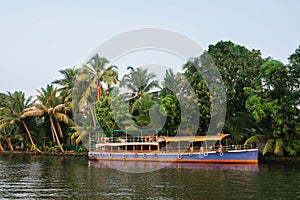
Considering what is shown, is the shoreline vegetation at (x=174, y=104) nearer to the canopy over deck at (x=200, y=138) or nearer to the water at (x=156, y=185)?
the canopy over deck at (x=200, y=138)

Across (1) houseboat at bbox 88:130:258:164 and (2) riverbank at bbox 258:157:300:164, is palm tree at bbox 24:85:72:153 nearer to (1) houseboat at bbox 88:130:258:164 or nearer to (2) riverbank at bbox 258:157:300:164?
(1) houseboat at bbox 88:130:258:164

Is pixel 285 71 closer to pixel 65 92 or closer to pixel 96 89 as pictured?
pixel 96 89

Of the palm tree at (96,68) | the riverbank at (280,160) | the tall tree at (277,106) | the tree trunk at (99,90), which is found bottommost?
the riverbank at (280,160)

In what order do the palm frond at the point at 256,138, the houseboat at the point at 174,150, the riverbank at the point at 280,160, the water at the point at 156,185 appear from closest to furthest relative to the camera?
the water at the point at 156,185, the houseboat at the point at 174,150, the riverbank at the point at 280,160, the palm frond at the point at 256,138

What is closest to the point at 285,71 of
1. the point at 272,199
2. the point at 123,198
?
the point at 272,199

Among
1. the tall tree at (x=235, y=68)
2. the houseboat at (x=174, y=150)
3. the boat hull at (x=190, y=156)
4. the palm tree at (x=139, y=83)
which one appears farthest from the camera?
the palm tree at (x=139, y=83)

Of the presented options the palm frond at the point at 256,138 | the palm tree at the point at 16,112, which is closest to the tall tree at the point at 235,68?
the palm frond at the point at 256,138

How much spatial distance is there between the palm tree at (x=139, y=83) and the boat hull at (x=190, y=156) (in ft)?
26.0

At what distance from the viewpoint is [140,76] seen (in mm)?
37562

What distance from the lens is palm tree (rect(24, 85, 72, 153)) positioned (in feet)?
131

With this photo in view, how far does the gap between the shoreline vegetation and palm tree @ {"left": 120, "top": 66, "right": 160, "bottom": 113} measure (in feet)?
0.35

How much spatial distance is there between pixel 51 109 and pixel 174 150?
682 inches

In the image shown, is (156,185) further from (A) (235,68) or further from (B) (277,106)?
(A) (235,68)

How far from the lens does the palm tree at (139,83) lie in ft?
123
